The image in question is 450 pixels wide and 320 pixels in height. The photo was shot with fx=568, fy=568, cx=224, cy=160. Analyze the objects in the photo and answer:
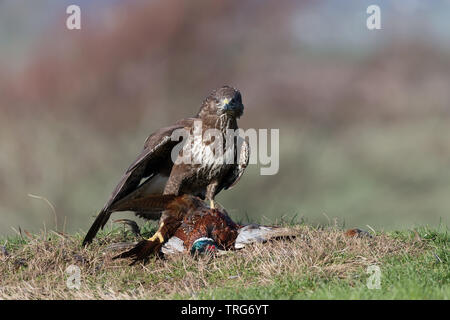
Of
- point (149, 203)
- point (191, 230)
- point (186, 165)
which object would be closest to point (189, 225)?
point (191, 230)

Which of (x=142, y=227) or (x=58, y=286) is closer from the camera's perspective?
(x=58, y=286)

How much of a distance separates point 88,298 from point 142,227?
2.43 m

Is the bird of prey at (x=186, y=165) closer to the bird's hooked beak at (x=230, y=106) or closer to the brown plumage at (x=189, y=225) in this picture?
the bird's hooked beak at (x=230, y=106)

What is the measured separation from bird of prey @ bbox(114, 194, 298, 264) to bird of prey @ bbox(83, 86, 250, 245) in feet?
0.42

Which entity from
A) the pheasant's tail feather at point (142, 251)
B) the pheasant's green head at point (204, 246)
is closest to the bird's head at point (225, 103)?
the pheasant's green head at point (204, 246)

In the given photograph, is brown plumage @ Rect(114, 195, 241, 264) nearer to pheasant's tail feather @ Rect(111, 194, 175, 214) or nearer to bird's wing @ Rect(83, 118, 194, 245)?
pheasant's tail feather @ Rect(111, 194, 175, 214)

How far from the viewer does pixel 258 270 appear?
5078 millimetres

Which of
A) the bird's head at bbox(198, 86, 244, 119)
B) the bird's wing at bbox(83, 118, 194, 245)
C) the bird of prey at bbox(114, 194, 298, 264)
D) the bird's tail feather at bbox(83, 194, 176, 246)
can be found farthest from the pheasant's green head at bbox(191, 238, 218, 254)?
the bird's head at bbox(198, 86, 244, 119)

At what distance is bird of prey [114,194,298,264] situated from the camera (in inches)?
223

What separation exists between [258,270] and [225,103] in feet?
5.80


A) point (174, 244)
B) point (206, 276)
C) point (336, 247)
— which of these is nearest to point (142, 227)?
point (174, 244)

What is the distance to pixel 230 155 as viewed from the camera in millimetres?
6090
